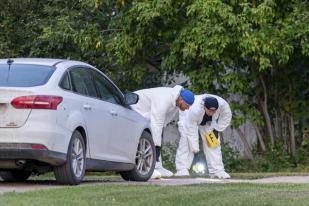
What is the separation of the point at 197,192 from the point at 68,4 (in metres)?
11.1

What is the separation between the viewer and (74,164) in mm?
10156

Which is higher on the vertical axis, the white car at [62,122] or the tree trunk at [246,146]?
the white car at [62,122]

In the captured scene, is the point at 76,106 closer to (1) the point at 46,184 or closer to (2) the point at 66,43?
(1) the point at 46,184

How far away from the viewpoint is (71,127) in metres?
9.97

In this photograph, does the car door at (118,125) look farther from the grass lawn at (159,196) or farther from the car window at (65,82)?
the grass lawn at (159,196)

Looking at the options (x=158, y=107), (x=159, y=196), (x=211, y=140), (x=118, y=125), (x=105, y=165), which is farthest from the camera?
(x=211, y=140)

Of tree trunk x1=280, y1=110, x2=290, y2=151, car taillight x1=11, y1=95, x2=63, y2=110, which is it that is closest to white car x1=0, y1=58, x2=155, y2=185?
car taillight x1=11, y1=95, x2=63, y2=110

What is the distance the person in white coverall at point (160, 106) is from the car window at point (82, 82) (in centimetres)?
205

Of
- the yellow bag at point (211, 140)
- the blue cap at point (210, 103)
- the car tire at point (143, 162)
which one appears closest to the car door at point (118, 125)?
the car tire at point (143, 162)

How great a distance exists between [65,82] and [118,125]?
1373 mm

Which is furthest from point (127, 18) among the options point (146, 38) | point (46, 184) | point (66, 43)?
point (46, 184)

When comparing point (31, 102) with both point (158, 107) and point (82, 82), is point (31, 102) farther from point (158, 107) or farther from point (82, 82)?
point (158, 107)

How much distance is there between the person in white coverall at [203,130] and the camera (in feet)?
46.5

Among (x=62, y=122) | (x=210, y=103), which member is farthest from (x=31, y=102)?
(x=210, y=103)
